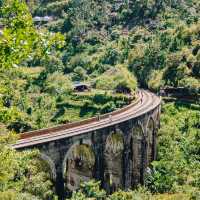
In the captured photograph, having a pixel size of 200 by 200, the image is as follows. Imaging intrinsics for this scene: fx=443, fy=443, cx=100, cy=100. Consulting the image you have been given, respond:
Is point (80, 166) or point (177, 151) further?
point (177, 151)

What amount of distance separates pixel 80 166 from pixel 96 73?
57.4 m

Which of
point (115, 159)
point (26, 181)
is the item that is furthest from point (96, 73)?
point (26, 181)

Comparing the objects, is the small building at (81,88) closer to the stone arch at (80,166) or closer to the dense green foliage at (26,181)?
the stone arch at (80,166)

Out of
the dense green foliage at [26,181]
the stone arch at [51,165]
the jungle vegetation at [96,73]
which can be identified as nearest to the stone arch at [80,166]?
the jungle vegetation at [96,73]

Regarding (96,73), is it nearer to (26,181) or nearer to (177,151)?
(177,151)

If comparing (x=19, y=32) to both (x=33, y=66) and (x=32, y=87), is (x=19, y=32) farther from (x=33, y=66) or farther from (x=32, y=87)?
(x=33, y=66)

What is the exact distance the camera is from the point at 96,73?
9706 centimetres

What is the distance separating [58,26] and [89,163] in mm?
91592

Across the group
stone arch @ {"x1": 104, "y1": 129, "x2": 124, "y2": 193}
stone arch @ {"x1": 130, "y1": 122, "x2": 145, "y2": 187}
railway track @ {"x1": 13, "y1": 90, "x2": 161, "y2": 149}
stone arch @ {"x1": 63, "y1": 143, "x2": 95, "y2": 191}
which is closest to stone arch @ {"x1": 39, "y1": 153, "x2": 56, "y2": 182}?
railway track @ {"x1": 13, "y1": 90, "x2": 161, "y2": 149}

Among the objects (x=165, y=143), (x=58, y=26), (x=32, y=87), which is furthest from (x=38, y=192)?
(x=58, y=26)

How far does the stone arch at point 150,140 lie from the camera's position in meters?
50.9

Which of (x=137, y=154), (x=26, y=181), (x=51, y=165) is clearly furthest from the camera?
(x=137, y=154)

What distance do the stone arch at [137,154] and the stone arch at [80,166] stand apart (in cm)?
746

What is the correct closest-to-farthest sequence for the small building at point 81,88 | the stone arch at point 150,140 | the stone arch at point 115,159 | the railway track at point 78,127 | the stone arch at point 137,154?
the railway track at point 78,127
the stone arch at point 115,159
the stone arch at point 137,154
the stone arch at point 150,140
the small building at point 81,88
